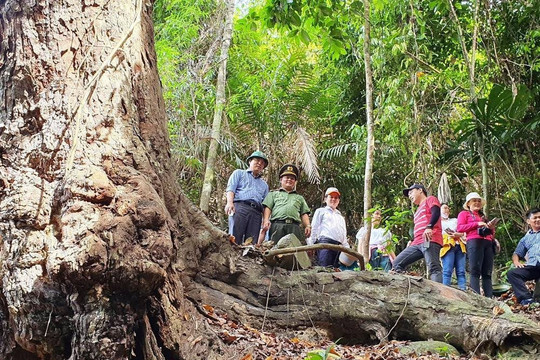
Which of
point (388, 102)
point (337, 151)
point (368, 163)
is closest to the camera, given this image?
point (368, 163)

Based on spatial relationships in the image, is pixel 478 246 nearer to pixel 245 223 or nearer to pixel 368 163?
pixel 368 163

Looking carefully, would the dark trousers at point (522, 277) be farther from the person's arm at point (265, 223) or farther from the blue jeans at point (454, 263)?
the person's arm at point (265, 223)

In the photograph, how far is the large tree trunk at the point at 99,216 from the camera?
2.70m

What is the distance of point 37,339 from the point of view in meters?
2.78

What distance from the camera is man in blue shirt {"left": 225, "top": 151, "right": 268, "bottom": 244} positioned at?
6.91m

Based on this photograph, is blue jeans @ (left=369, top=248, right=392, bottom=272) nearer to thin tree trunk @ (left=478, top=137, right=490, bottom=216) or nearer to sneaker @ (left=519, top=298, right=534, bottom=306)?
thin tree trunk @ (left=478, top=137, right=490, bottom=216)

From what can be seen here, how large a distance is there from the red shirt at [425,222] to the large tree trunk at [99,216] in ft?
7.88

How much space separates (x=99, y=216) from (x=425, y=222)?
197 inches

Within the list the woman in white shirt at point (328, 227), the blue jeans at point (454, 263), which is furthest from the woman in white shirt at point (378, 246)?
the woman in white shirt at point (328, 227)

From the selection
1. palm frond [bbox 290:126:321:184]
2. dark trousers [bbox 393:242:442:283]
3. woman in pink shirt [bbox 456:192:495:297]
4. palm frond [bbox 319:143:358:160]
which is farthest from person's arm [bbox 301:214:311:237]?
palm frond [bbox 319:143:358:160]

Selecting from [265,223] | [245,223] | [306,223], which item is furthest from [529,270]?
[245,223]

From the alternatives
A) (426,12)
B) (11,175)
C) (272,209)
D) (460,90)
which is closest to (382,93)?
(460,90)

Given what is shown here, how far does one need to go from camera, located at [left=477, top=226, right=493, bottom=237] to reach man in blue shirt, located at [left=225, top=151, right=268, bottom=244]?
299cm

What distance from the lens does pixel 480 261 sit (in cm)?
718
